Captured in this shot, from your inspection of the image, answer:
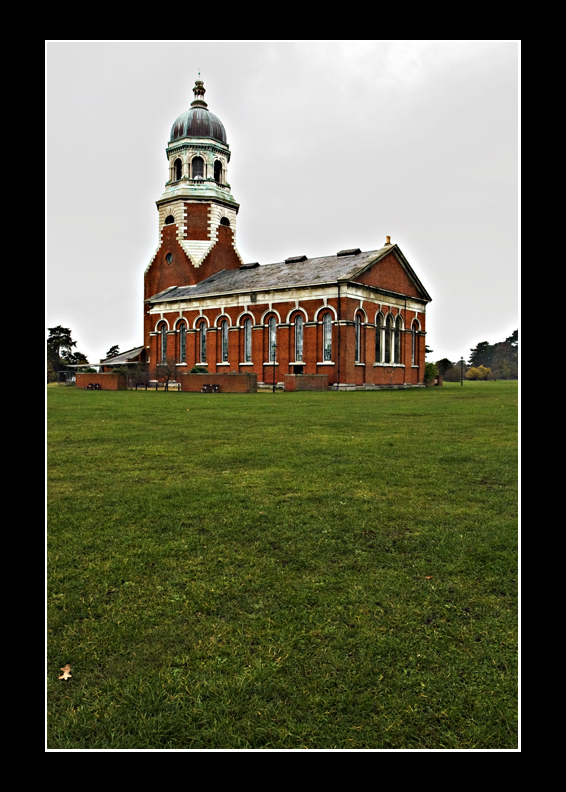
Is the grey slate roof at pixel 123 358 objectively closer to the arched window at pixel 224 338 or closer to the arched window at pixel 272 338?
the arched window at pixel 224 338

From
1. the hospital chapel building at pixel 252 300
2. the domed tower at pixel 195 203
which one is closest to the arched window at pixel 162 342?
the hospital chapel building at pixel 252 300

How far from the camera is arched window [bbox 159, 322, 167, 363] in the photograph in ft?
182

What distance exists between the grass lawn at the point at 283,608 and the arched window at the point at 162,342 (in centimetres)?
4849

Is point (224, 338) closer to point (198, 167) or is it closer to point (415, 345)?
point (415, 345)

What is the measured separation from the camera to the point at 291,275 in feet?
157

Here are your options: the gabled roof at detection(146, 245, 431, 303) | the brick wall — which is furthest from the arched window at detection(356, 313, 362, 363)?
the brick wall

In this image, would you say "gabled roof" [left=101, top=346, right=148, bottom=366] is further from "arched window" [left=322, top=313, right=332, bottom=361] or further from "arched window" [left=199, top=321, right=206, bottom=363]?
"arched window" [left=322, top=313, right=332, bottom=361]

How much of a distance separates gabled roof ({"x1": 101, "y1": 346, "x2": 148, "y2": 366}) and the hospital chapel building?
41.3 inches

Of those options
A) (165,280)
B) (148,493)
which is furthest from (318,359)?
(148,493)

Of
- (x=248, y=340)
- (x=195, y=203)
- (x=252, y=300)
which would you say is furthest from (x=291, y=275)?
(x=195, y=203)

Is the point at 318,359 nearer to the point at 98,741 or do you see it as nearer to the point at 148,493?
the point at 148,493

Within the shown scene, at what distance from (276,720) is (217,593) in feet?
4.71

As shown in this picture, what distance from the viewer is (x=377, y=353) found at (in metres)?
47.2

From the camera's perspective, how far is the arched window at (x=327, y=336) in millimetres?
43875
